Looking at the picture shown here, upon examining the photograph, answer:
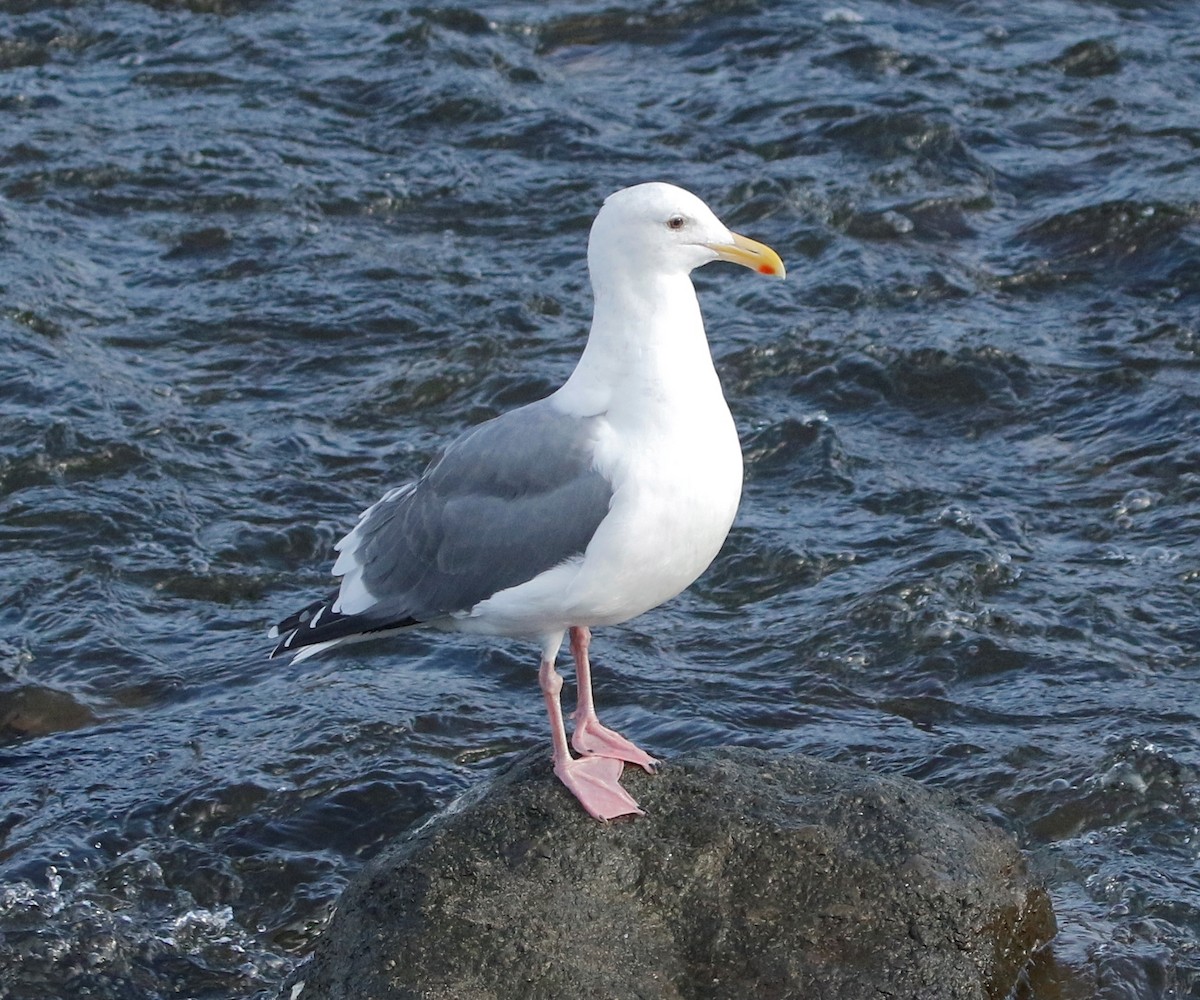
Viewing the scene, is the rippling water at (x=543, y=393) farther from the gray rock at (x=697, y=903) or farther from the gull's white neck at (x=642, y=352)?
the gull's white neck at (x=642, y=352)

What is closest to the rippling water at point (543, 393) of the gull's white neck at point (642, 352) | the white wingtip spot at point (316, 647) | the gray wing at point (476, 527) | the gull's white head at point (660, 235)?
the white wingtip spot at point (316, 647)

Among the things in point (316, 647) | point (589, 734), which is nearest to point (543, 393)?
point (316, 647)

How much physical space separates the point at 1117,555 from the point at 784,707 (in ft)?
6.00

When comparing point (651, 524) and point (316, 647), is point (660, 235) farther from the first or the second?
point (316, 647)

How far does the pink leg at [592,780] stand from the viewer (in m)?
5.27

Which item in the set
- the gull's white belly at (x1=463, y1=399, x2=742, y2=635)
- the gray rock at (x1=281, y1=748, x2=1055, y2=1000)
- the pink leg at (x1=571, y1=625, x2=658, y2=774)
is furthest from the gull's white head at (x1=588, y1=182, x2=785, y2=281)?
the gray rock at (x1=281, y1=748, x2=1055, y2=1000)

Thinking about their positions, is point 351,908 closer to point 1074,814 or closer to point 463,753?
point 463,753

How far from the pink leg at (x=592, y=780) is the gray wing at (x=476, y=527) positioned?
50cm

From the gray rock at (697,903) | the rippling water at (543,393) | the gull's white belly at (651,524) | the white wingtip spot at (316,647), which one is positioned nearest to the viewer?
the gray rock at (697,903)

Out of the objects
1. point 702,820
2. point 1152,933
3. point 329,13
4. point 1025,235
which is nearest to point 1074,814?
point 1152,933

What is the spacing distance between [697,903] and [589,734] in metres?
0.87

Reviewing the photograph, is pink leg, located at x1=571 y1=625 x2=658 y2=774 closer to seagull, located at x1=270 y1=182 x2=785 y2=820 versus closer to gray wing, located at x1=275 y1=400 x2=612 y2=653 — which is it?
seagull, located at x1=270 y1=182 x2=785 y2=820

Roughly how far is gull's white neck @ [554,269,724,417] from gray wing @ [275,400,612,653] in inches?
4.6

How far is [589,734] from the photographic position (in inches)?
229
